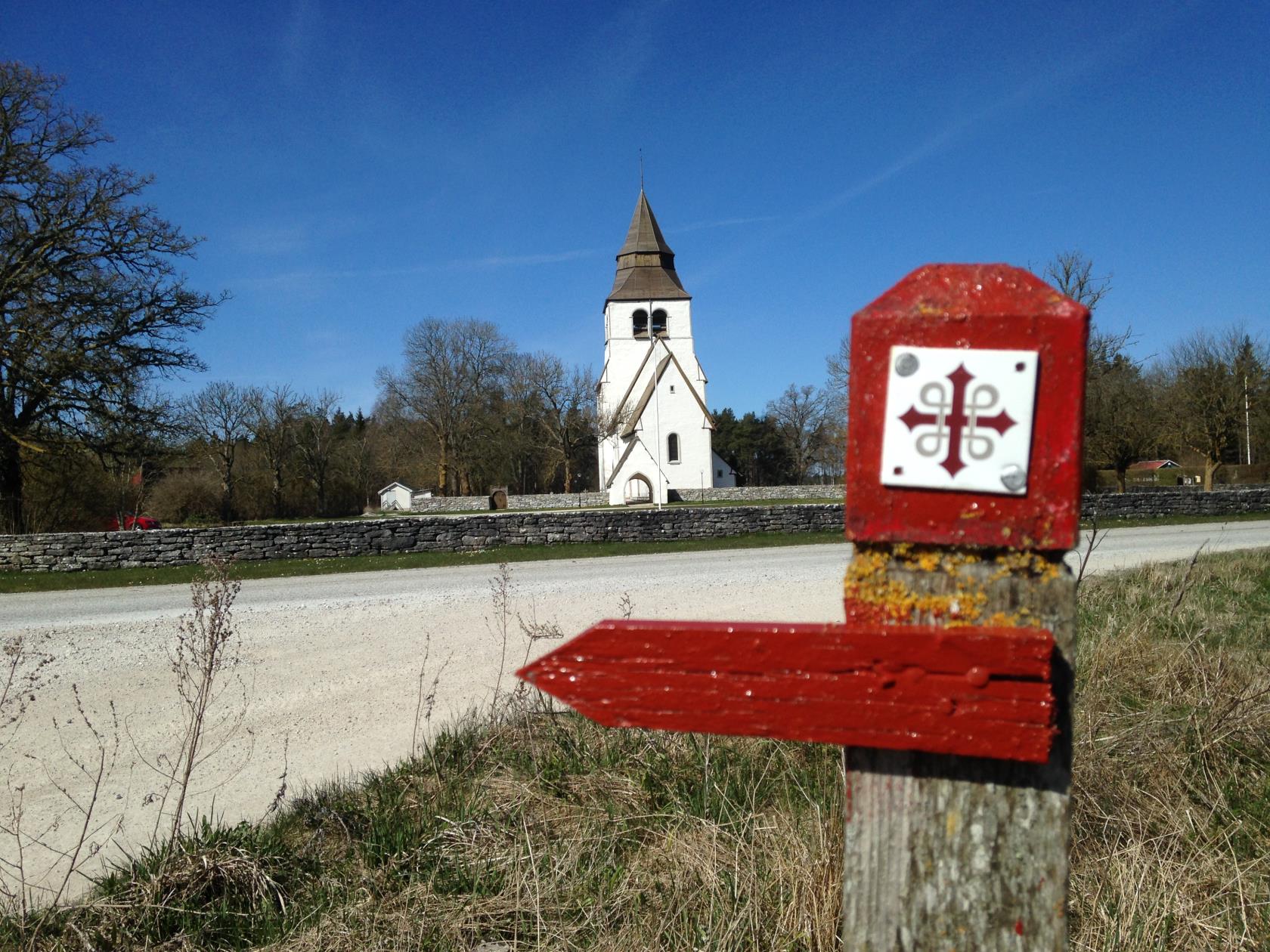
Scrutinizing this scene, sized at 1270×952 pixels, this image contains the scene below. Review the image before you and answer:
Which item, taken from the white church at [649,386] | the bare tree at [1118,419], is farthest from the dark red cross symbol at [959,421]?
the white church at [649,386]

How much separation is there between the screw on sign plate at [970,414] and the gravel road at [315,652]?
3931 mm

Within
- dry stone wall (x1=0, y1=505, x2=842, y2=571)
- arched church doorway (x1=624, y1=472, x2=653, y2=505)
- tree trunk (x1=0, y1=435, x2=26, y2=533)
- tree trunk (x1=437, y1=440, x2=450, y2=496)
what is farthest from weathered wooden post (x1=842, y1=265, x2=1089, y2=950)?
tree trunk (x1=437, y1=440, x2=450, y2=496)

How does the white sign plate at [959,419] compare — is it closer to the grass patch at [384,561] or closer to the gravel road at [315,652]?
the gravel road at [315,652]

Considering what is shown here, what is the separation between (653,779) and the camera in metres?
3.43

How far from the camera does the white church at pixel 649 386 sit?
4534 cm

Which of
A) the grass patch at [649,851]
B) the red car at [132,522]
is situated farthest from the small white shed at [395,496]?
the grass patch at [649,851]

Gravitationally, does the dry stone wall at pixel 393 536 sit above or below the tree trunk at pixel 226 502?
below

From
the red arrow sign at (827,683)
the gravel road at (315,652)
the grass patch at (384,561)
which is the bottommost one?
the gravel road at (315,652)

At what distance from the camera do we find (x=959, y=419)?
0.92 m

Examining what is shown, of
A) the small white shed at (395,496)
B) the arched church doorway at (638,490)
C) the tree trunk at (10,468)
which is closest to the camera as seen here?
the tree trunk at (10,468)

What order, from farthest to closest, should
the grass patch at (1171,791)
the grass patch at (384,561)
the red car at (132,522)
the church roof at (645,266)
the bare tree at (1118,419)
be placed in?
1. the church roof at (645,266)
2. the bare tree at (1118,419)
3. the red car at (132,522)
4. the grass patch at (384,561)
5. the grass patch at (1171,791)

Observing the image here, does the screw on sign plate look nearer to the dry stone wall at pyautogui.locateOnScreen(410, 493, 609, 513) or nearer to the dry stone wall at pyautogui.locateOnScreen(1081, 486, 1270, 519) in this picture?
the dry stone wall at pyautogui.locateOnScreen(1081, 486, 1270, 519)

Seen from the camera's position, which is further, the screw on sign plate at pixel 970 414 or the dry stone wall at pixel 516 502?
the dry stone wall at pixel 516 502

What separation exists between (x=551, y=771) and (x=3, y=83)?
26.3 m
